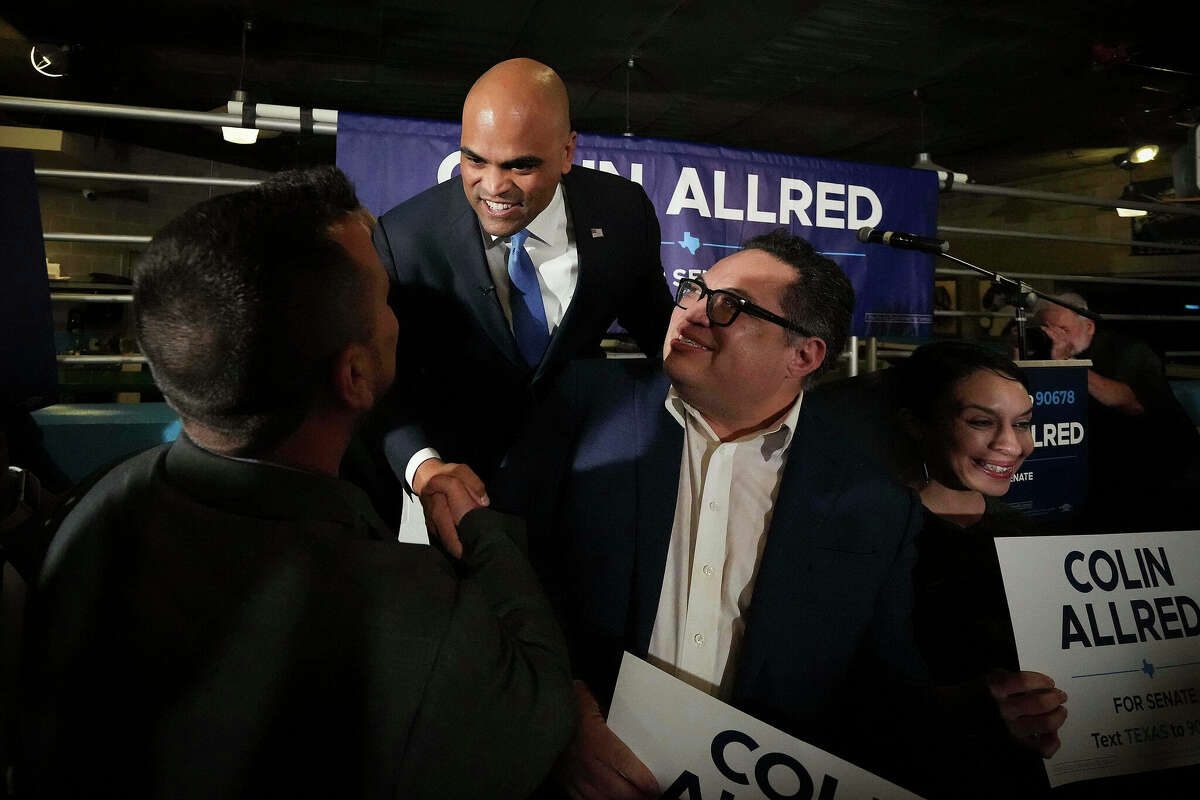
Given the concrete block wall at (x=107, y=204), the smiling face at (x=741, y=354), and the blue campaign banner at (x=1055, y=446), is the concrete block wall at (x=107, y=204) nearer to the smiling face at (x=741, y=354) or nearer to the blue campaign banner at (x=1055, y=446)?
the smiling face at (x=741, y=354)

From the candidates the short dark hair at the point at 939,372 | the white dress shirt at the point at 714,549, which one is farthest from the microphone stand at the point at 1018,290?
the white dress shirt at the point at 714,549

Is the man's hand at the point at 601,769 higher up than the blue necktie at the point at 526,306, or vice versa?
the blue necktie at the point at 526,306

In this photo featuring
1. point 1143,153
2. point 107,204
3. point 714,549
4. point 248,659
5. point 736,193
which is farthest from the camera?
point 107,204

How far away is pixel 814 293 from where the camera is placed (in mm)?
1488

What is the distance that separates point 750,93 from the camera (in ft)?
20.0

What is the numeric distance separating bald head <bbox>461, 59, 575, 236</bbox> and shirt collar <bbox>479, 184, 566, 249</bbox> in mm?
62

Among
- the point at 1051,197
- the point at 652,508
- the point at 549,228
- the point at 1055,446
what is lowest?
the point at 652,508

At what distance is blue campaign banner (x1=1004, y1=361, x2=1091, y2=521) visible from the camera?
230 centimetres

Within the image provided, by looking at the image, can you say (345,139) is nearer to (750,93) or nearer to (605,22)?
(605,22)

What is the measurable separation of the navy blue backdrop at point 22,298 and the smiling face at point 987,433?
7.04 feet

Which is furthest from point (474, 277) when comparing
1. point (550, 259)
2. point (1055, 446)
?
point (1055, 446)

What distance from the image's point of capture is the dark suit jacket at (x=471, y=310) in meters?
1.70

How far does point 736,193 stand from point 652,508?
1964 millimetres

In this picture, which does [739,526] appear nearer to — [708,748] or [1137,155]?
[708,748]
